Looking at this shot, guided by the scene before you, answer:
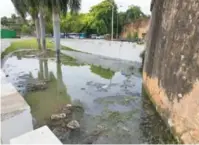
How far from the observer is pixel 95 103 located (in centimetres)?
741

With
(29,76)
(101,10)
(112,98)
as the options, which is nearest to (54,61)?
(29,76)

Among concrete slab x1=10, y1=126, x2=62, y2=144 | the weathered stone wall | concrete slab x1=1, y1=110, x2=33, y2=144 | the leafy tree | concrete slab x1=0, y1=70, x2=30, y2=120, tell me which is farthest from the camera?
the leafy tree

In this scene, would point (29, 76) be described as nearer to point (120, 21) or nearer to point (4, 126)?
point (4, 126)

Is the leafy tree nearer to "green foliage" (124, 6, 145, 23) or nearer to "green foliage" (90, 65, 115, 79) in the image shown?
"green foliage" (124, 6, 145, 23)

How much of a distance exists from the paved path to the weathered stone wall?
637cm

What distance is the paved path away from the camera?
13.8 m

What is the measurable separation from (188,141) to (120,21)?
2826 cm

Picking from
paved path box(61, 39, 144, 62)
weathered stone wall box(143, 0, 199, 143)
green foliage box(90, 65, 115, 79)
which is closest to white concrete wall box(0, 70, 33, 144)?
weathered stone wall box(143, 0, 199, 143)

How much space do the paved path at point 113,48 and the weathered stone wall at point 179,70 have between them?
251 inches

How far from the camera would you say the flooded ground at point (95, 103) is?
521 cm

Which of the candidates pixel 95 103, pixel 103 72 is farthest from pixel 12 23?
pixel 95 103

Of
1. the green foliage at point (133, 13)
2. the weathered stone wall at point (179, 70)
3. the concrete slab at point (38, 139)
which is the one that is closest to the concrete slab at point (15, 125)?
the concrete slab at point (38, 139)

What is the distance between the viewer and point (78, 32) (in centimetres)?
3525

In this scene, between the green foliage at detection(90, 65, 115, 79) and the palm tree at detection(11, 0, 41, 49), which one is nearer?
the green foliage at detection(90, 65, 115, 79)
